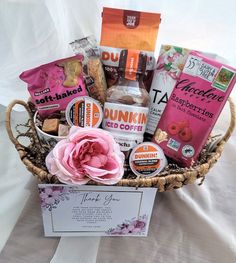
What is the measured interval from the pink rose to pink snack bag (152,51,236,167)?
0.18 m

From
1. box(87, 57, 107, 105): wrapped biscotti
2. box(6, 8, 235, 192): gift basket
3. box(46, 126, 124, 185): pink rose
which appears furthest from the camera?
box(87, 57, 107, 105): wrapped biscotti

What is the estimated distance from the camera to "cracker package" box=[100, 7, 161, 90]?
78 centimetres

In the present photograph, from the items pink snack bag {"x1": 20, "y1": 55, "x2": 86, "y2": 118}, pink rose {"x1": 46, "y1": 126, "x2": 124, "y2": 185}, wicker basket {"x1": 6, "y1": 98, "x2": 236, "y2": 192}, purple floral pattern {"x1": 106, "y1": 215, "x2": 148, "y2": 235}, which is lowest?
purple floral pattern {"x1": 106, "y1": 215, "x2": 148, "y2": 235}

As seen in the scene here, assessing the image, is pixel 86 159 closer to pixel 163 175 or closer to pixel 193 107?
pixel 163 175

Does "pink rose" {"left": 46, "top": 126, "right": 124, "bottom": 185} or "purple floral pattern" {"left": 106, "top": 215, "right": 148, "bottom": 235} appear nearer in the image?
"pink rose" {"left": 46, "top": 126, "right": 124, "bottom": 185}

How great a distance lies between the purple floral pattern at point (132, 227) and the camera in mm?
681

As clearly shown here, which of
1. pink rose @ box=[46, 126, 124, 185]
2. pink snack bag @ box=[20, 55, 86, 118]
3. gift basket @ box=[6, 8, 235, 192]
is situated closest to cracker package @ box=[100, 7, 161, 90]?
gift basket @ box=[6, 8, 235, 192]

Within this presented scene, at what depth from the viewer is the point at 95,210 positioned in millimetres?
657

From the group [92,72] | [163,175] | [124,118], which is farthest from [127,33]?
[163,175]

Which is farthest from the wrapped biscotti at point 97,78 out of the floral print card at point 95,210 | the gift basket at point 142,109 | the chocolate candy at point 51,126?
the floral print card at point 95,210

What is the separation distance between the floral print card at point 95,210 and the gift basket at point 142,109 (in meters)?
0.03

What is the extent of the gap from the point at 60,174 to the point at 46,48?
50 centimetres

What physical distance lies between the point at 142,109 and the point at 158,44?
1.07ft

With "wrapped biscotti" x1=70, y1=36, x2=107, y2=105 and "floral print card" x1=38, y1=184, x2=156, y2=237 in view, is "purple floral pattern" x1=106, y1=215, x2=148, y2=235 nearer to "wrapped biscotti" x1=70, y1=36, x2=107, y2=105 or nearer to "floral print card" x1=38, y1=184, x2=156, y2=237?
"floral print card" x1=38, y1=184, x2=156, y2=237
